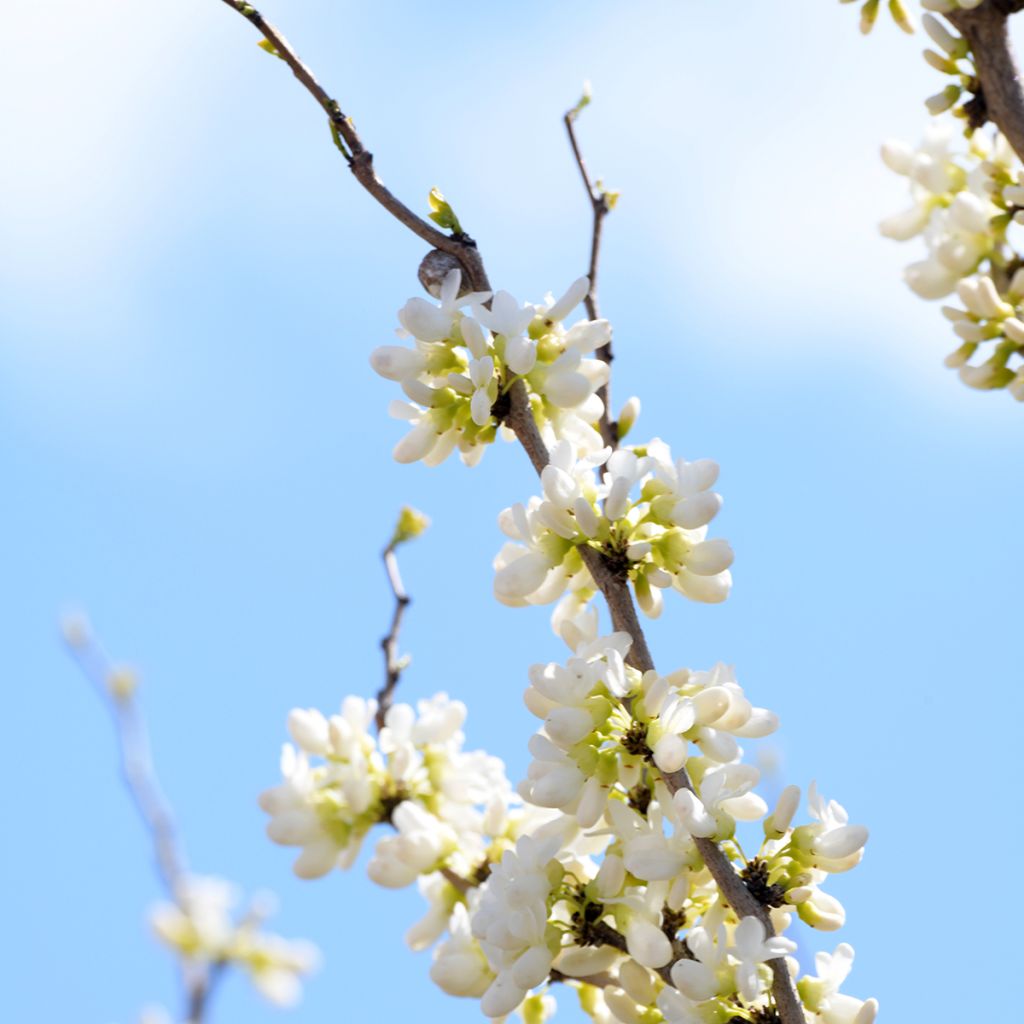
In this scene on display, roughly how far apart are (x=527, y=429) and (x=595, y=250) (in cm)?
69

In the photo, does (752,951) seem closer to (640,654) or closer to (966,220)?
(640,654)

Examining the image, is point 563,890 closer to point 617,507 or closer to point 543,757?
point 543,757

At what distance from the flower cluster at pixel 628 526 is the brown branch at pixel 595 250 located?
317 mm

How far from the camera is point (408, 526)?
9.99 feet

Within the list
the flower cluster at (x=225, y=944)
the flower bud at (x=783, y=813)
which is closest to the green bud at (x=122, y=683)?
the flower cluster at (x=225, y=944)

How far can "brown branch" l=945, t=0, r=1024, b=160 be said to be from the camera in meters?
2.28

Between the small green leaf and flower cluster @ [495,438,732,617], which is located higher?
the small green leaf

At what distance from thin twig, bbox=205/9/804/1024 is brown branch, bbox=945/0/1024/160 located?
1064 millimetres

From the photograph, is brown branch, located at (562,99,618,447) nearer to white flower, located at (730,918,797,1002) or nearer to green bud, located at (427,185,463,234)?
green bud, located at (427,185,463,234)

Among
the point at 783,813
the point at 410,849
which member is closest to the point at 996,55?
the point at 783,813

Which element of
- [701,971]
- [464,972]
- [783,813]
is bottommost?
[701,971]

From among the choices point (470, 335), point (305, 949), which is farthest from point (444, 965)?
point (305, 949)

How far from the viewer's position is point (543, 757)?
174 cm

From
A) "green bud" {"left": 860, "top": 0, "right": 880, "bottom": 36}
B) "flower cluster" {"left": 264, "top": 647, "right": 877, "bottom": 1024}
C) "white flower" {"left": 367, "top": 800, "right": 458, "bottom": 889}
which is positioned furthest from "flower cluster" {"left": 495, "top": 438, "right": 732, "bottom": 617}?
"green bud" {"left": 860, "top": 0, "right": 880, "bottom": 36}
